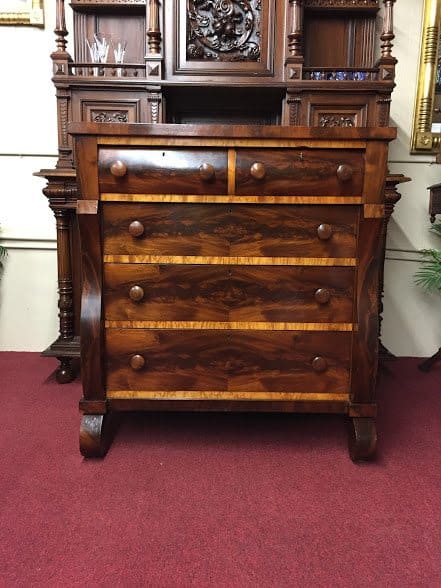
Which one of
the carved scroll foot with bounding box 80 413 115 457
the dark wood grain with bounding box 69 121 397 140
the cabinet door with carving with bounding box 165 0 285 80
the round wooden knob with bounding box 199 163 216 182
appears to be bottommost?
the carved scroll foot with bounding box 80 413 115 457

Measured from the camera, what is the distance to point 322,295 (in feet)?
3.88

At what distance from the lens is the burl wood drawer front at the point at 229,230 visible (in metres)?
1.16

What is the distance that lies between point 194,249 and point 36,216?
127cm

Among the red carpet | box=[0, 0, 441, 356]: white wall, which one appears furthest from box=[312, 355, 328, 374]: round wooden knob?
box=[0, 0, 441, 356]: white wall

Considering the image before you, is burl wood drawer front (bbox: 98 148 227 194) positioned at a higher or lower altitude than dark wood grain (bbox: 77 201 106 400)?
higher

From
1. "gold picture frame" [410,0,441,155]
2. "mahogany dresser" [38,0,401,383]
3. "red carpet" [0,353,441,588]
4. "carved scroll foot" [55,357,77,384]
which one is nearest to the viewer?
"red carpet" [0,353,441,588]

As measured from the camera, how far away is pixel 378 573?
839mm

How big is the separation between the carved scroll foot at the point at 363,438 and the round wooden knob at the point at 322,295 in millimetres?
337

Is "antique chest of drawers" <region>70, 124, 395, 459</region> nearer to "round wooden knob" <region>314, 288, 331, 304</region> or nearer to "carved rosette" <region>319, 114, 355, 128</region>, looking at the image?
"round wooden knob" <region>314, 288, 331, 304</region>

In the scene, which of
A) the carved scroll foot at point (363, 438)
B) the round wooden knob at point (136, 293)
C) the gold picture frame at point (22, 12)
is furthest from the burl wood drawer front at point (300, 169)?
the gold picture frame at point (22, 12)

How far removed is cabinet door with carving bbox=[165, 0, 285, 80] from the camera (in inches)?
67.9

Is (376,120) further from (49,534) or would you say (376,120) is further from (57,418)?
(49,534)

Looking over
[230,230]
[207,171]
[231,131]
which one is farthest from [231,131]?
[230,230]

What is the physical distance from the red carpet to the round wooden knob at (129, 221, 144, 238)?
0.61 m
